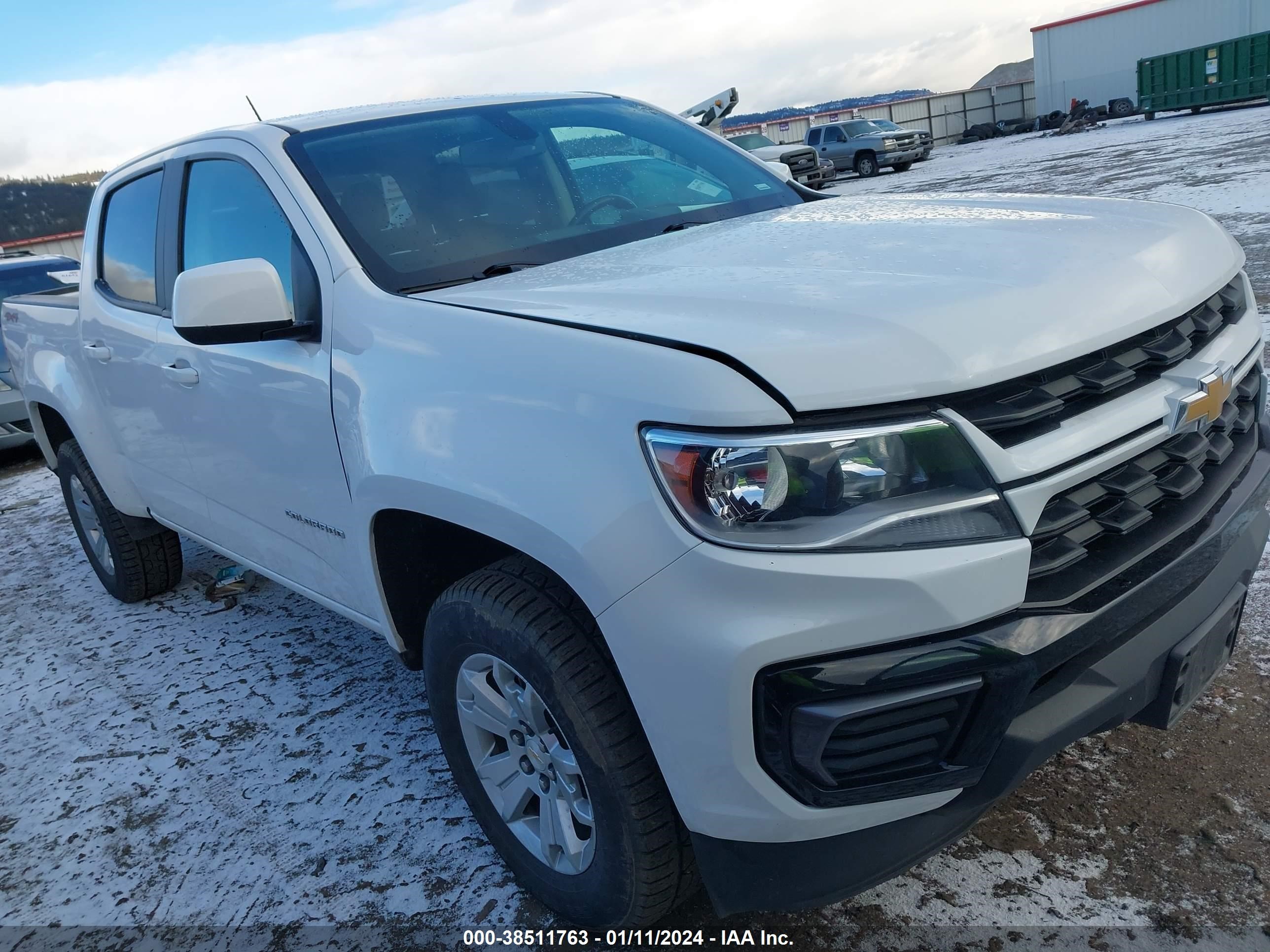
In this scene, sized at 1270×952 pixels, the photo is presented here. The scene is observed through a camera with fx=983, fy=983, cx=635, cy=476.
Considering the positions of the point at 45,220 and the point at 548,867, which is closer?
the point at 548,867

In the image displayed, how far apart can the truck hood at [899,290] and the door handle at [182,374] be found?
1.06 meters

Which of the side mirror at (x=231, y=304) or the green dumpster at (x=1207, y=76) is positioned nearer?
the side mirror at (x=231, y=304)

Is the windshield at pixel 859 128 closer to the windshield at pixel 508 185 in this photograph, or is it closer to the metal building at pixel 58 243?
the metal building at pixel 58 243

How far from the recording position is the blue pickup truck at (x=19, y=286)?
7.51 meters

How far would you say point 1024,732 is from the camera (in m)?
1.51

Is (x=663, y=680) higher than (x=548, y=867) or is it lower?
higher

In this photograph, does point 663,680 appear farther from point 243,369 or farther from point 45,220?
point 45,220

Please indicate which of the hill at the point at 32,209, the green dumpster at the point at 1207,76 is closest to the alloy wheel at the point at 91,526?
the hill at the point at 32,209

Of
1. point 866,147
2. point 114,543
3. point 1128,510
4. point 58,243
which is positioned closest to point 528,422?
point 1128,510

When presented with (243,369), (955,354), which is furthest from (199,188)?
(955,354)

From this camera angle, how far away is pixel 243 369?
258 centimetres

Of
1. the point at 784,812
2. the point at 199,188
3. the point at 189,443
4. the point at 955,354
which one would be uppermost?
the point at 199,188

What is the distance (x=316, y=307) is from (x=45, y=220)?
103 feet

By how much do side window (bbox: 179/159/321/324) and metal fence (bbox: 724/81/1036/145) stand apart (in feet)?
126
